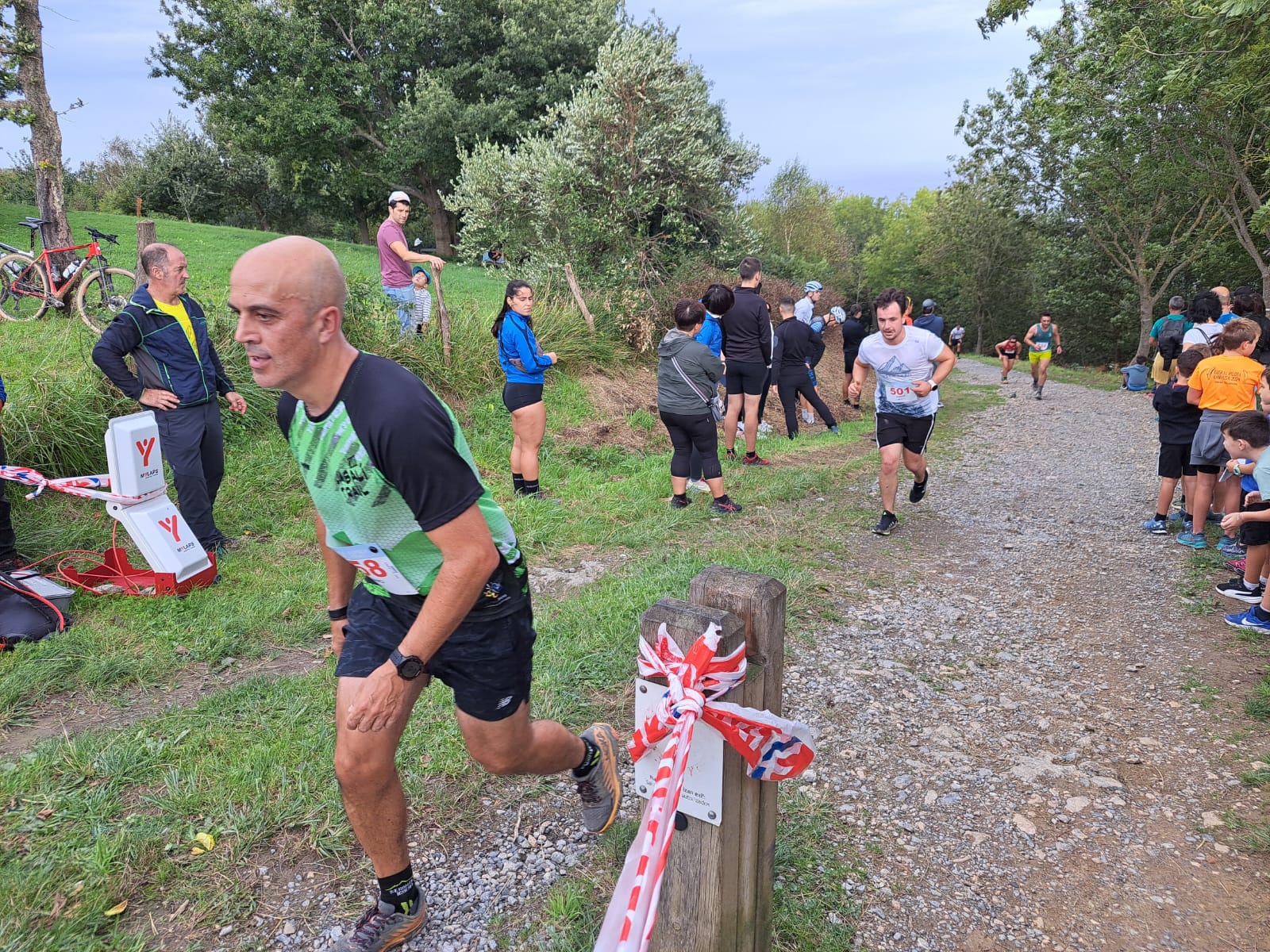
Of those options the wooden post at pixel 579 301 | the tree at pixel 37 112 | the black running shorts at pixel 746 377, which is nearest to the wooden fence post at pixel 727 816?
the black running shorts at pixel 746 377

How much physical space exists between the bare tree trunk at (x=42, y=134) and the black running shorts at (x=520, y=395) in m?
9.19

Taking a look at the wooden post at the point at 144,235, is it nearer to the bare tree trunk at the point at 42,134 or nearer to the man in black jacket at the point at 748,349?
the man in black jacket at the point at 748,349

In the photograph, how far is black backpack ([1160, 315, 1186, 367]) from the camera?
11344 millimetres

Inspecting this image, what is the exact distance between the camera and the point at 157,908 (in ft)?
8.24

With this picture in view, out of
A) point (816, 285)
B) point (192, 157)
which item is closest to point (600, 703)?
point (816, 285)

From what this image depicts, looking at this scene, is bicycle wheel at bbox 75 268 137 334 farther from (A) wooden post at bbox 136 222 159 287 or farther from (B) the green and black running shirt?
(B) the green and black running shirt

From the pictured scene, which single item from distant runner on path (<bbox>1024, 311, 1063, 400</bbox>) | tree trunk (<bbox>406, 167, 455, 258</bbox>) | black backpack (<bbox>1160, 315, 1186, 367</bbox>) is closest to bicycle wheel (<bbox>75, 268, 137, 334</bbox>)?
black backpack (<bbox>1160, 315, 1186, 367</bbox>)

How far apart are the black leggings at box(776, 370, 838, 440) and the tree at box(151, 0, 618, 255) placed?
731 inches

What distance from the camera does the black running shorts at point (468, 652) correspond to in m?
2.17

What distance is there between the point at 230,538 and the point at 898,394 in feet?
18.0

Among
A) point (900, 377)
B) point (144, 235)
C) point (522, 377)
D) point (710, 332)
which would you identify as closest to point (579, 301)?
point (710, 332)

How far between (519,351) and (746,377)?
9.96 ft

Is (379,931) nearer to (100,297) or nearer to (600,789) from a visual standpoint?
(600,789)

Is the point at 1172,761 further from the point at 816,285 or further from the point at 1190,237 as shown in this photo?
the point at 1190,237
